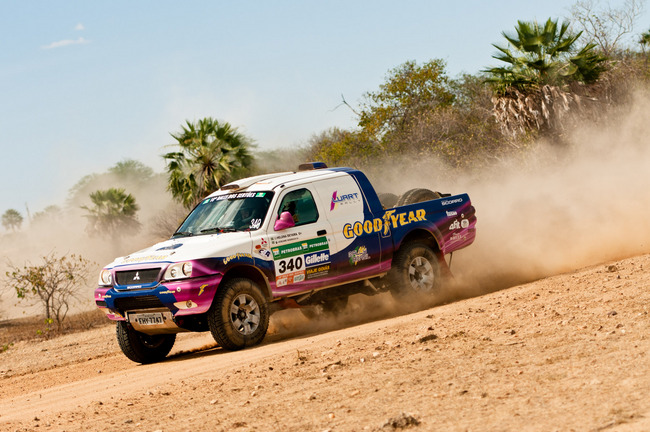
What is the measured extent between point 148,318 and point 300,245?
7.08 feet

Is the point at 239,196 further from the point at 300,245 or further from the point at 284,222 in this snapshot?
the point at 300,245

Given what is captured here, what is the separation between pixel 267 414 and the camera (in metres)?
6.33

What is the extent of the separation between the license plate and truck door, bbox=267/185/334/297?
4.86 feet

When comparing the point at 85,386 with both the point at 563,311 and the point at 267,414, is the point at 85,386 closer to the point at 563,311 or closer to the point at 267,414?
the point at 267,414

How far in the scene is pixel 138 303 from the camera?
9922 millimetres

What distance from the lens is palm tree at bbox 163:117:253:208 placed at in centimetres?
3039

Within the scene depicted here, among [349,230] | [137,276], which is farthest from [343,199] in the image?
[137,276]

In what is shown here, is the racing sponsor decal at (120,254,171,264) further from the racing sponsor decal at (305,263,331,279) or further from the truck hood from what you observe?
the racing sponsor decal at (305,263,331,279)

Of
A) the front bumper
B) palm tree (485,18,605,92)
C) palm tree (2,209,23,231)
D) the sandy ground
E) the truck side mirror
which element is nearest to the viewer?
the sandy ground

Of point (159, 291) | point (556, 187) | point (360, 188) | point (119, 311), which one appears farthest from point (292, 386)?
point (556, 187)

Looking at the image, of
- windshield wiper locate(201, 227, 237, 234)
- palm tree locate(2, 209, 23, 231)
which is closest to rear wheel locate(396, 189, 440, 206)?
windshield wiper locate(201, 227, 237, 234)

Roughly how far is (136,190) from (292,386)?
106955 millimetres

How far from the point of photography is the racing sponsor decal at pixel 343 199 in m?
11.2

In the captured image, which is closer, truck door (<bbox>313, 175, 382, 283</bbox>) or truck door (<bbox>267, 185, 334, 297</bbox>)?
truck door (<bbox>267, 185, 334, 297</bbox>)
